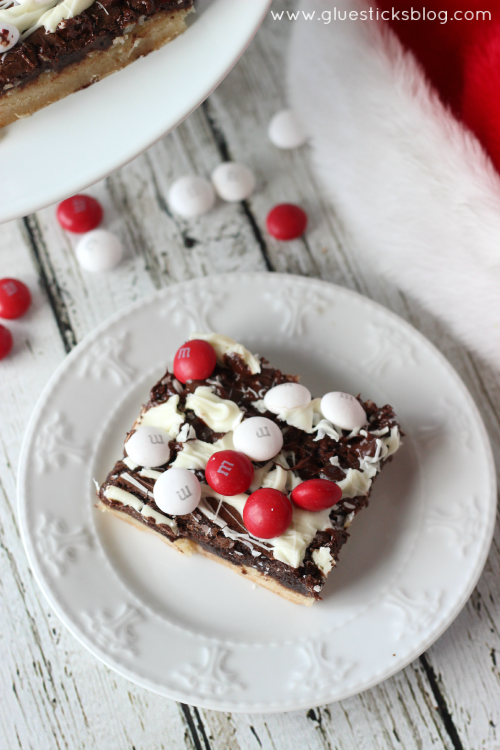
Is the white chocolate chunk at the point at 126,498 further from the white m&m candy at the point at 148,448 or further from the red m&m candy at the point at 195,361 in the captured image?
the red m&m candy at the point at 195,361

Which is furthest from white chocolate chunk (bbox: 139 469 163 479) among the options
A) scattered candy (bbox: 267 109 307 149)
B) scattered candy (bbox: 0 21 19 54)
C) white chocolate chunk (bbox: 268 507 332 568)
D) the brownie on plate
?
scattered candy (bbox: 267 109 307 149)

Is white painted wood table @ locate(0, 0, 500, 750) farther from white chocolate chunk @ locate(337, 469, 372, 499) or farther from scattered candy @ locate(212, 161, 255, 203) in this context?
white chocolate chunk @ locate(337, 469, 372, 499)

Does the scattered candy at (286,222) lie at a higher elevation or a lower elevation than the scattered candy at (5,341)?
lower

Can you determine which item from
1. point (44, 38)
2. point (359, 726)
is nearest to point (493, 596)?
point (359, 726)

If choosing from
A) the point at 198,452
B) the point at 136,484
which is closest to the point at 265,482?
the point at 198,452

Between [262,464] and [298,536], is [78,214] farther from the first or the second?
[298,536]

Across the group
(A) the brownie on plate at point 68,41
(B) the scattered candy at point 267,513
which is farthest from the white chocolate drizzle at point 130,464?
(A) the brownie on plate at point 68,41
